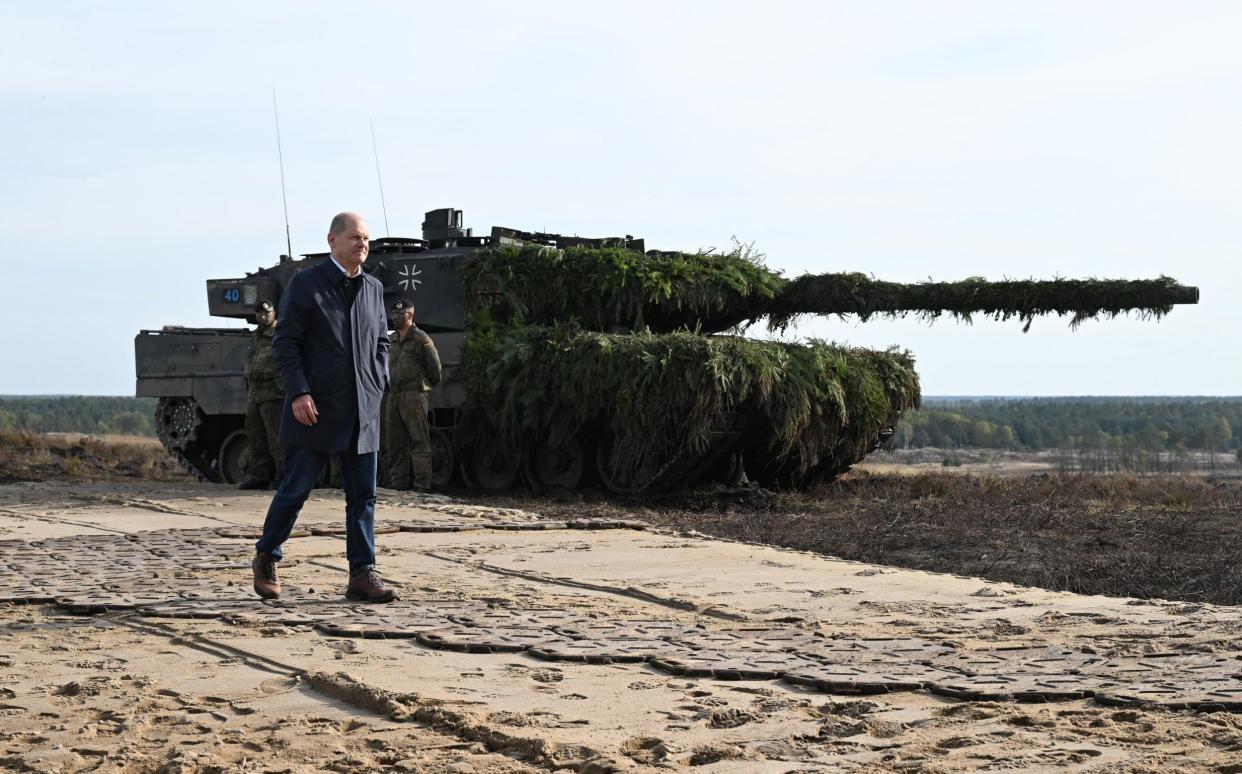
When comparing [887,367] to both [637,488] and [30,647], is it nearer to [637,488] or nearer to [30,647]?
[637,488]

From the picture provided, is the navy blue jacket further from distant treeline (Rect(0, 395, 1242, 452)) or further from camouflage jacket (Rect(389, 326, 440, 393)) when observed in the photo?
distant treeline (Rect(0, 395, 1242, 452))

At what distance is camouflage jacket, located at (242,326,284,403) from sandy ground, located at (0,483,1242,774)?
18.6 ft

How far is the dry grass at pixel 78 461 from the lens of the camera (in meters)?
20.4

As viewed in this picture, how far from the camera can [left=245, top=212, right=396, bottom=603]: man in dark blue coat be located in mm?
7133

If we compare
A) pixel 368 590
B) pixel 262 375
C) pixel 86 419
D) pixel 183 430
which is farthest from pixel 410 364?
pixel 86 419

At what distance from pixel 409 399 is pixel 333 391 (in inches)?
329

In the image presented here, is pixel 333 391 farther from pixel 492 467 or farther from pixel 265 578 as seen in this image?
pixel 492 467

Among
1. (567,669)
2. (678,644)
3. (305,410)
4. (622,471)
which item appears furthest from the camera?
(622,471)

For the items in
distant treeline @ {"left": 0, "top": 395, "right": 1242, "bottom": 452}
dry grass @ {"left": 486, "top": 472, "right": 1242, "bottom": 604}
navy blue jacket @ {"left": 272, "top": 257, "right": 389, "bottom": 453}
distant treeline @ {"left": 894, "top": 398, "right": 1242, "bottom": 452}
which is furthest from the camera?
distant treeline @ {"left": 0, "top": 395, "right": 1242, "bottom": 452}

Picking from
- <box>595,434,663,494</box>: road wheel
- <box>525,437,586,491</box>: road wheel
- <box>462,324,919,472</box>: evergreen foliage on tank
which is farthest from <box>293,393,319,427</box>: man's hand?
<box>525,437,586,491</box>: road wheel

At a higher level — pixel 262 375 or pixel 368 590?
pixel 262 375

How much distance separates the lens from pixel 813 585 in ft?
25.9

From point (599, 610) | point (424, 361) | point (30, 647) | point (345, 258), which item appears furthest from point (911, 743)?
point (424, 361)

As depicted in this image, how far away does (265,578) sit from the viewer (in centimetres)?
723
